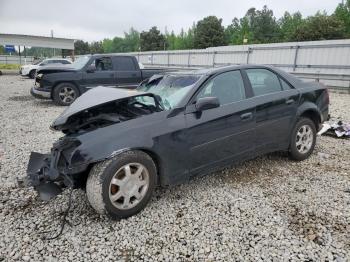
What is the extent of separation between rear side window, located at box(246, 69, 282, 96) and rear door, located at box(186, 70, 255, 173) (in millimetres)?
214

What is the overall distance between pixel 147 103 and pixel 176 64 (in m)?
23.2

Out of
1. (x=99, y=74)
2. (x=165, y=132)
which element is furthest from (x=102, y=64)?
(x=165, y=132)

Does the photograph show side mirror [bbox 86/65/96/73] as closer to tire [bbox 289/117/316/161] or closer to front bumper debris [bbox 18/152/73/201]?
front bumper debris [bbox 18/152/73/201]

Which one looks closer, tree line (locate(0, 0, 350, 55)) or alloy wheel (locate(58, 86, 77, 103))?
alloy wheel (locate(58, 86, 77, 103))

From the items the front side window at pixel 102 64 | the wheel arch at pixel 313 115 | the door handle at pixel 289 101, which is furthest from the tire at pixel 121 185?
the front side window at pixel 102 64

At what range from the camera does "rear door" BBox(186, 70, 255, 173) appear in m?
3.31

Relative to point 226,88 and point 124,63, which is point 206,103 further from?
point 124,63

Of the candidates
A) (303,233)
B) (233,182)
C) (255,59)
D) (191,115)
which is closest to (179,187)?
(233,182)

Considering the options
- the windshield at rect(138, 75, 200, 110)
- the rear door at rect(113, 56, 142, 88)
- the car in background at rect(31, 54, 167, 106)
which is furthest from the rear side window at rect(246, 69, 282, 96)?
the rear door at rect(113, 56, 142, 88)

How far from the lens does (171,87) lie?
3814 millimetres

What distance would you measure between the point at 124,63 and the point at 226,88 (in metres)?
7.14

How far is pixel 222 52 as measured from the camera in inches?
821

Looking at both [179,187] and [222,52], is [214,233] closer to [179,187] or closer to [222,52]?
[179,187]

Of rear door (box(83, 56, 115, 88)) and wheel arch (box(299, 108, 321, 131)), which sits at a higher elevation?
rear door (box(83, 56, 115, 88))
